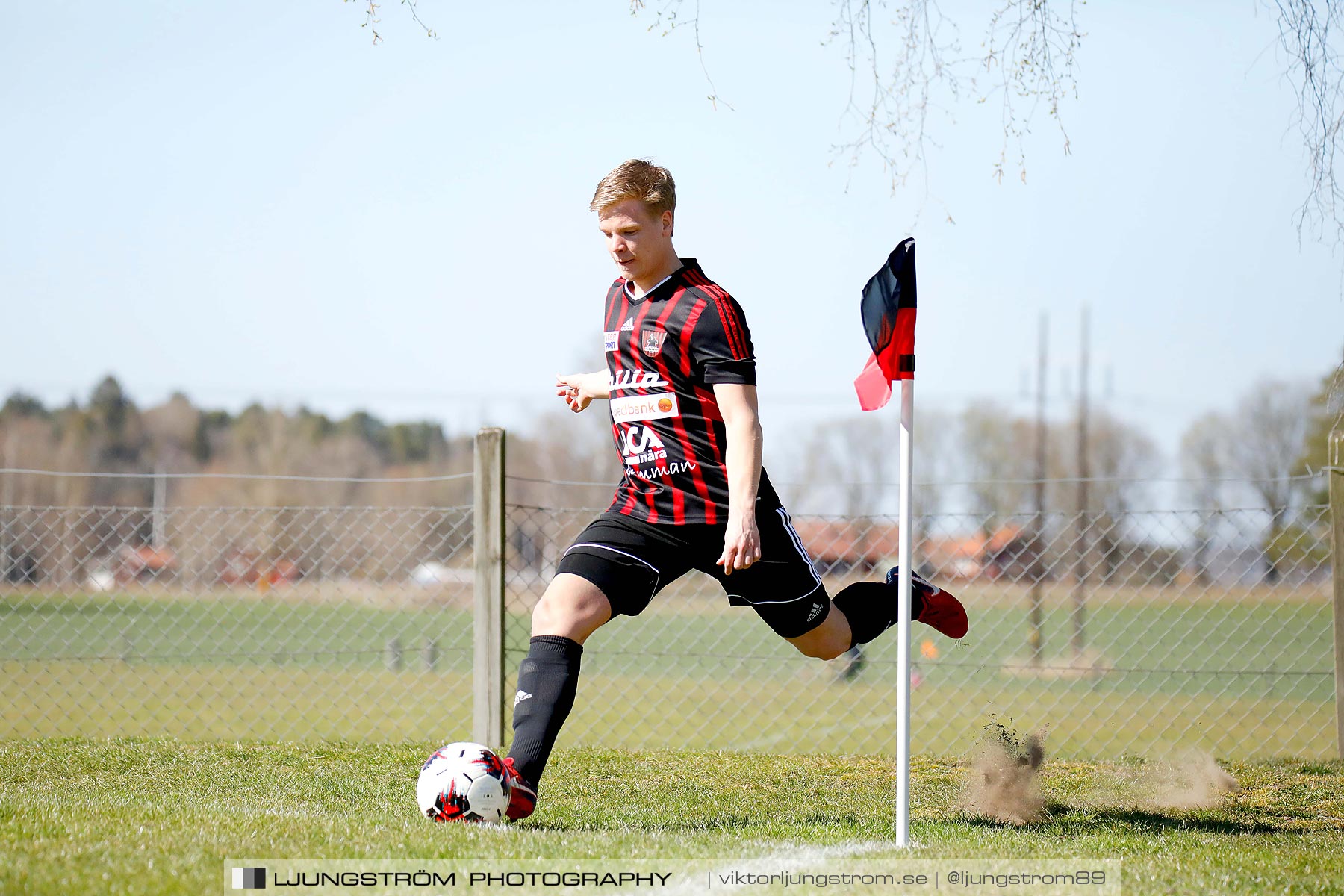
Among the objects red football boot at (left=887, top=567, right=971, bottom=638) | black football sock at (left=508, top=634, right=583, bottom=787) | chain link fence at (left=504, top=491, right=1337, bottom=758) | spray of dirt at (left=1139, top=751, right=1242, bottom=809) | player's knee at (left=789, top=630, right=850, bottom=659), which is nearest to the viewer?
black football sock at (left=508, top=634, right=583, bottom=787)

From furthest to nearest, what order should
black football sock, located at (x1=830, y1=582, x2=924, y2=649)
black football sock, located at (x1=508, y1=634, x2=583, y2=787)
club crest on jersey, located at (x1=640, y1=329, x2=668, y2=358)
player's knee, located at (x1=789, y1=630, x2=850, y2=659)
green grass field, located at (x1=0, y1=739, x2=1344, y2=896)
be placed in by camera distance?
→ black football sock, located at (x1=830, y1=582, x2=924, y2=649)
player's knee, located at (x1=789, y1=630, x2=850, y2=659)
club crest on jersey, located at (x1=640, y1=329, x2=668, y2=358)
black football sock, located at (x1=508, y1=634, x2=583, y2=787)
green grass field, located at (x1=0, y1=739, x2=1344, y2=896)

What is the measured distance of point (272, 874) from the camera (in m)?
2.64

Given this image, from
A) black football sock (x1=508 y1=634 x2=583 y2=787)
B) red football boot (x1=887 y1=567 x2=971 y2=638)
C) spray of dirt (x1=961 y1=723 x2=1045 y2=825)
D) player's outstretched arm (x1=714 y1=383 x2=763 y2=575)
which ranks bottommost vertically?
spray of dirt (x1=961 y1=723 x2=1045 y2=825)

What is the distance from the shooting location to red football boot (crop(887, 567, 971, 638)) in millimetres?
4312

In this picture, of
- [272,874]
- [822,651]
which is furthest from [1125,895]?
[272,874]

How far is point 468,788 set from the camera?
3248 millimetres

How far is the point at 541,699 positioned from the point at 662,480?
0.79 m

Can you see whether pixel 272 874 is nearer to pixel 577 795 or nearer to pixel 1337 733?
pixel 577 795

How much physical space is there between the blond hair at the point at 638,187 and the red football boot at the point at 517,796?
1800 millimetres

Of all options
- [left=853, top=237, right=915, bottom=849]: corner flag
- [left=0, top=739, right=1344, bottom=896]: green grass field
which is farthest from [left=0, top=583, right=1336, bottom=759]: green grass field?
[left=853, top=237, right=915, bottom=849]: corner flag

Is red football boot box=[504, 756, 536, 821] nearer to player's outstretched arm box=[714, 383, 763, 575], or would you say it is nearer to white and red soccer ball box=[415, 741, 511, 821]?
white and red soccer ball box=[415, 741, 511, 821]

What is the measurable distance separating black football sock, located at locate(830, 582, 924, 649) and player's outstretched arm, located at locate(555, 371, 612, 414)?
3.85ft

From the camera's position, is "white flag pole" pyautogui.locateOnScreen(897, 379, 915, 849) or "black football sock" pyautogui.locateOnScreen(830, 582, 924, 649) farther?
"black football sock" pyautogui.locateOnScreen(830, 582, 924, 649)

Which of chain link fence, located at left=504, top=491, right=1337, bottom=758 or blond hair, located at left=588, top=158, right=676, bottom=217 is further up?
blond hair, located at left=588, top=158, right=676, bottom=217
